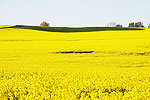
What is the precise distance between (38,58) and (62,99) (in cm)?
1266

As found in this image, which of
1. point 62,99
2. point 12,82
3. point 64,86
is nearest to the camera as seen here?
point 62,99

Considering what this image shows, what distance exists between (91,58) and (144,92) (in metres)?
11.8

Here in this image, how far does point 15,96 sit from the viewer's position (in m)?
8.64

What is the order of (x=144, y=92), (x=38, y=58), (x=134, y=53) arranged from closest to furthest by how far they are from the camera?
(x=144, y=92) → (x=38, y=58) → (x=134, y=53)

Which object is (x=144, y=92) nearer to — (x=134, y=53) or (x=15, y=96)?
(x=15, y=96)

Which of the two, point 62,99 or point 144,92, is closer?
point 62,99

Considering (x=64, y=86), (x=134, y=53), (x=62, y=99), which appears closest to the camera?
(x=62, y=99)

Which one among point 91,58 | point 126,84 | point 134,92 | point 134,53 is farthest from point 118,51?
point 134,92

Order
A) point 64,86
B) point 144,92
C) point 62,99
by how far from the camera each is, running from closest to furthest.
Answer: point 62,99
point 144,92
point 64,86

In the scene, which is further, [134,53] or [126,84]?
[134,53]

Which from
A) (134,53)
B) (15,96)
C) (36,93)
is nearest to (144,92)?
(36,93)

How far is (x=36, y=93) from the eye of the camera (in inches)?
344

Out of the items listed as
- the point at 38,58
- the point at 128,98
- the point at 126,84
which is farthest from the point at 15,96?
the point at 38,58

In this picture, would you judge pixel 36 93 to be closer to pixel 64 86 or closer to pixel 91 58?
pixel 64 86
